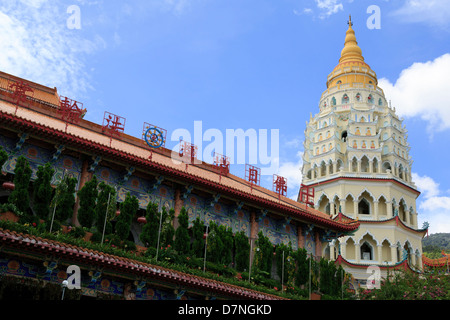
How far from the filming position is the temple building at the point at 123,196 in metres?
17.7

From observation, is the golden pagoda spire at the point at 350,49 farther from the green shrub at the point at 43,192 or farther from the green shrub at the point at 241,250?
the green shrub at the point at 43,192

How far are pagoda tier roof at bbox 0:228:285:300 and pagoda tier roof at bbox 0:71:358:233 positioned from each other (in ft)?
15.7

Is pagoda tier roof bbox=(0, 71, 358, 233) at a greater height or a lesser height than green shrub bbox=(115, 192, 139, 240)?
greater

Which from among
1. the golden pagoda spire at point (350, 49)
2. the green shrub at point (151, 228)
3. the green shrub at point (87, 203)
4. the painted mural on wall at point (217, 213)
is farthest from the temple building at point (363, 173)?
the green shrub at point (87, 203)

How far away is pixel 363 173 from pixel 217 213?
83.4ft

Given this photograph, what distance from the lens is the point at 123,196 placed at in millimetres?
22781

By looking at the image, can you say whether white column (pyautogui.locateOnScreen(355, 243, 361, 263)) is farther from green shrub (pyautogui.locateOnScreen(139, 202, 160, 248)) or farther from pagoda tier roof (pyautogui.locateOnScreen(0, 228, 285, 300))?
green shrub (pyautogui.locateOnScreen(139, 202, 160, 248))

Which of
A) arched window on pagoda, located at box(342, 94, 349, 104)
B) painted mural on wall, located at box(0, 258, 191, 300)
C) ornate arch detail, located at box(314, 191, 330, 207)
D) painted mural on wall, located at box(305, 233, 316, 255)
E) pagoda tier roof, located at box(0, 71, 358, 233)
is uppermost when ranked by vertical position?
arched window on pagoda, located at box(342, 94, 349, 104)

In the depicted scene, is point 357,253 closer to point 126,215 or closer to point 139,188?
point 139,188

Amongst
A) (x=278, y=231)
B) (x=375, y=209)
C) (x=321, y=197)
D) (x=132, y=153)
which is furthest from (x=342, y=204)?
(x=132, y=153)

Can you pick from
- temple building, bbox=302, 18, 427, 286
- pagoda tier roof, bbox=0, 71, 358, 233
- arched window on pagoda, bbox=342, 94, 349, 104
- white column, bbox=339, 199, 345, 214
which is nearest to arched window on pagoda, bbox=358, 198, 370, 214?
temple building, bbox=302, 18, 427, 286

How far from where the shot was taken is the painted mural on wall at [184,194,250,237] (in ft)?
81.8

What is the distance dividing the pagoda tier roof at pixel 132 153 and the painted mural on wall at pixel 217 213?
789 mm
